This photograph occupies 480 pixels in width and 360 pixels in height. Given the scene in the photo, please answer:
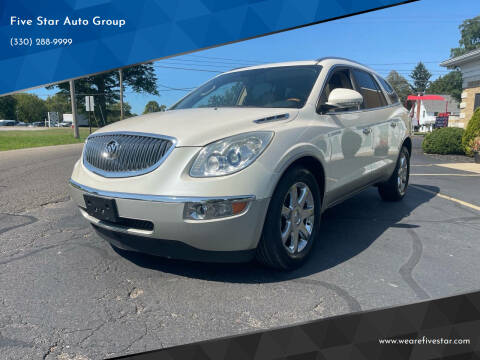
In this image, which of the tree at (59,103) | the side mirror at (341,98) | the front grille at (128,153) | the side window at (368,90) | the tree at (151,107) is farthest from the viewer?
the side window at (368,90)

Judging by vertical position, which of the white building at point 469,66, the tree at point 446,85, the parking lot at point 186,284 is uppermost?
the white building at point 469,66

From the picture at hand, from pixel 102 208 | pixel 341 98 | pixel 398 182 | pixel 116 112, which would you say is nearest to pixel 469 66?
pixel 398 182

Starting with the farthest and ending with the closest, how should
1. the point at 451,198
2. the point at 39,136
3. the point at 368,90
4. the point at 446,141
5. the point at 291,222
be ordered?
the point at 446,141, the point at 39,136, the point at 451,198, the point at 368,90, the point at 291,222

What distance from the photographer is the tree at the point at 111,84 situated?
254 centimetres

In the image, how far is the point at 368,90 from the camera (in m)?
4.45

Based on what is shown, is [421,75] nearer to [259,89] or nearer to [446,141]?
[259,89]

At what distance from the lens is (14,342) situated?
2.01 meters

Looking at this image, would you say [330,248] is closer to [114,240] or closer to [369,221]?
[369,221]

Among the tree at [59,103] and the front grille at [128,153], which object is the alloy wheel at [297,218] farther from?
the tree at [59,103]

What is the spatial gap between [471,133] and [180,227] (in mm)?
11539

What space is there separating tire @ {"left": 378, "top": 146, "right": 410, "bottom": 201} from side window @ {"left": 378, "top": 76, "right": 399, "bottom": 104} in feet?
2.34

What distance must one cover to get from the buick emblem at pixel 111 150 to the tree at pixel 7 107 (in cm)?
81

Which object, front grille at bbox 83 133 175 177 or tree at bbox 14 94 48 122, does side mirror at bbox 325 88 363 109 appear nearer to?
front grille at bbox 83 133 175 177

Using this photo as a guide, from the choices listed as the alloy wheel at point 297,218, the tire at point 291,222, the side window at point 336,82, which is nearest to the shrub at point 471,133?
the side window at point 336,82
